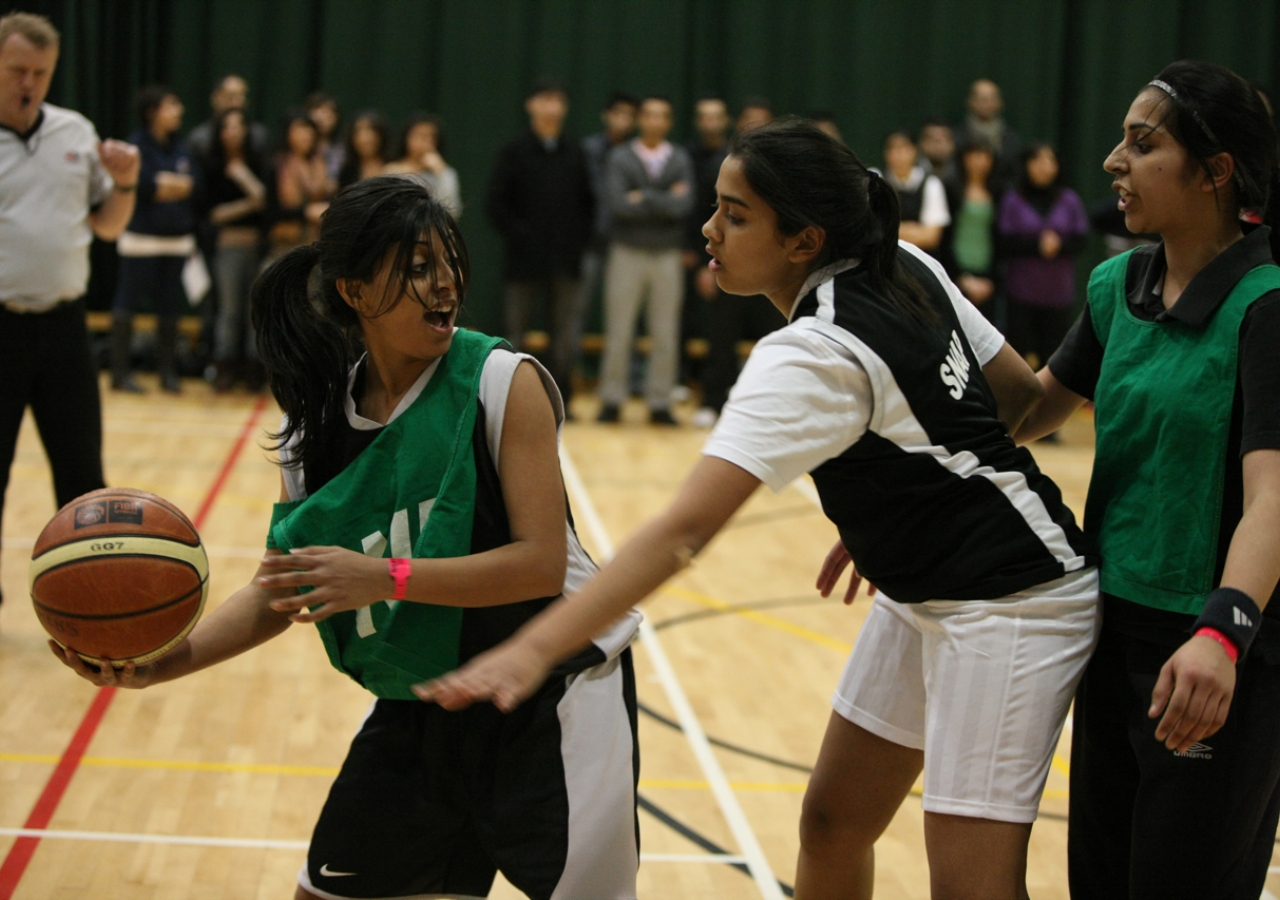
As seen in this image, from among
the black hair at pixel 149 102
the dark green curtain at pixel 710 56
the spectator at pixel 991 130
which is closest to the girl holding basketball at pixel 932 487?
the black hair at pixel 149 102

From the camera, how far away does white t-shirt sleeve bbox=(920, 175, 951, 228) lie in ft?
31.2

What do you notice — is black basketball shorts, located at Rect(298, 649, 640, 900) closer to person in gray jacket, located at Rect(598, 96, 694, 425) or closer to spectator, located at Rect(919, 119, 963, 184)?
person in gray jacket, located at Rect(598, 96, 694, 425)

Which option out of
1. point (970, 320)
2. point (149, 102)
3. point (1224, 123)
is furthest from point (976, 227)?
point (1224, 123)

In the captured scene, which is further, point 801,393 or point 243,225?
point 243,225

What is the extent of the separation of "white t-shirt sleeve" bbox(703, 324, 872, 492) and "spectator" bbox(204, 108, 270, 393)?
8.74m

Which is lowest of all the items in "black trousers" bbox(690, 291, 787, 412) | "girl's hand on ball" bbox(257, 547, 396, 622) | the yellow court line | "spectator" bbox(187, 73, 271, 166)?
the yellow court line

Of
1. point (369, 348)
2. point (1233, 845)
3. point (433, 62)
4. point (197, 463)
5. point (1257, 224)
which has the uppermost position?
point (433, 62)

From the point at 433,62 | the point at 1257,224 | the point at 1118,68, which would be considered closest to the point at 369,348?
the point at 1257,224

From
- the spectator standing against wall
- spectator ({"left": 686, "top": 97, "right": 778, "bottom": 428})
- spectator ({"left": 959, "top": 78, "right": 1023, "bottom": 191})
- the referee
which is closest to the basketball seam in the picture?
the referee

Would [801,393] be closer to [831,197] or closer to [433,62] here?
[831,197]

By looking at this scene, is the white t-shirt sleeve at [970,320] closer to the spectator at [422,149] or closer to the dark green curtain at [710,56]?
the spectator at [422,149]

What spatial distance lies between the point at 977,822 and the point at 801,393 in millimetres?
720

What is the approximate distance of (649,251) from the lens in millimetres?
9898

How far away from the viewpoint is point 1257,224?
215 cm
